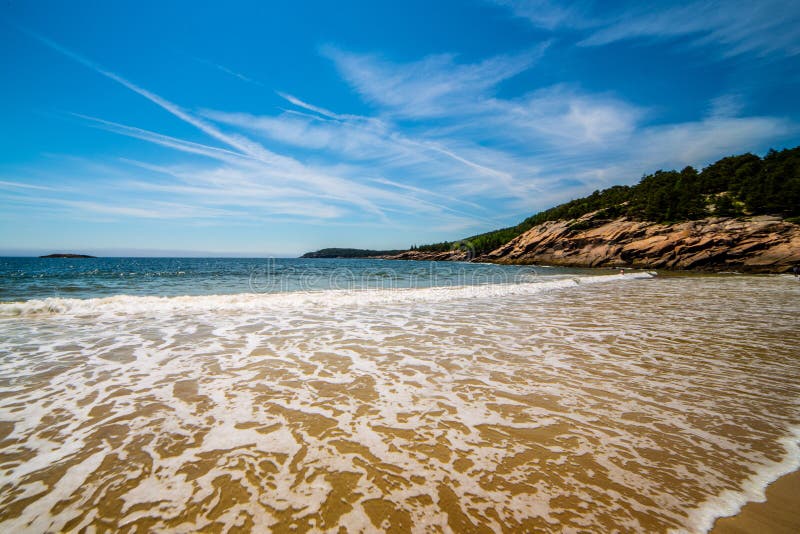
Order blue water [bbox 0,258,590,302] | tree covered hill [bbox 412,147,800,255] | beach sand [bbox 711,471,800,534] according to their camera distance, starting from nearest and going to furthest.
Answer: beach sand [bbox 711,471,800,534], blue water [bbox 0,258,590,302], tree covered hill [bbox 412,147,800,255]

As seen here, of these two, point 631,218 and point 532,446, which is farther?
point 631,218

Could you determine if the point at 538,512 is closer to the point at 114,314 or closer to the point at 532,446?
the point at 532,446

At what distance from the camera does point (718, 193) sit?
57.8m

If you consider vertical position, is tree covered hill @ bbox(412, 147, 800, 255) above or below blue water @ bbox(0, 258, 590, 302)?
above

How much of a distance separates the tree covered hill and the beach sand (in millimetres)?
62275

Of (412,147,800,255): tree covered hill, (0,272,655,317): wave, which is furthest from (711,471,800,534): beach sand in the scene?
(412,147,800,255): tree covered hill

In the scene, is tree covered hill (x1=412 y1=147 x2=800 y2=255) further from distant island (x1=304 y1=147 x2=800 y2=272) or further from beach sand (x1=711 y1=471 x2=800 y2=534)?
beach sand (x1=711 y1=471 x2=800 y2=534)

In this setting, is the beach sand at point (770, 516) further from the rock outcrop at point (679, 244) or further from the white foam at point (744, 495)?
the rock outcrop at point (679, 244)

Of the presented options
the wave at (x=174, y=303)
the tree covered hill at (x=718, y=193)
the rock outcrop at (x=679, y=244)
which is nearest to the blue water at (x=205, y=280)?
the wave at (x=174, y=303)

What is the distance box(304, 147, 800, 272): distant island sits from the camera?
42.5 metres

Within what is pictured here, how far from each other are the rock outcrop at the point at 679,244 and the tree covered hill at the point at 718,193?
9.39ft

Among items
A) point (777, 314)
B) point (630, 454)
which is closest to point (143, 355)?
point (630, 454)

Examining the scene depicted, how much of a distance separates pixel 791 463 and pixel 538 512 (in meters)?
3.06

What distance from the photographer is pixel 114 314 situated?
37.3 feet
